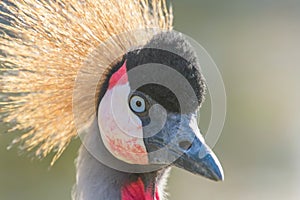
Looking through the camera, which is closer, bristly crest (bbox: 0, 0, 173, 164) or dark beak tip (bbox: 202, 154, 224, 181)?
dark beak tip (bbox: 202, 154, 224, 181)

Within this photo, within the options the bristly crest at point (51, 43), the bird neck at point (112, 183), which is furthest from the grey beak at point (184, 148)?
the bristly crest at point (51, 43)

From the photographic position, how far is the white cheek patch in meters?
1.83

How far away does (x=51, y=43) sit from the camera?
191 cm

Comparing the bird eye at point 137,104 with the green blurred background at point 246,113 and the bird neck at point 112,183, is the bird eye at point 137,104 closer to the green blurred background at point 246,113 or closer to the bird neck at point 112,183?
the bird neck at point 112,183

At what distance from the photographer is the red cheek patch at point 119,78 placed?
5.96 feet

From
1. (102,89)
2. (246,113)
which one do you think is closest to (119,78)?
(102,89)

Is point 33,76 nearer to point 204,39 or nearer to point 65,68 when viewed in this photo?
point 65,68

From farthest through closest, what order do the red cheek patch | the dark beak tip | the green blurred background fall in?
the green blurred background
the red cheek patch
the dark beak tip

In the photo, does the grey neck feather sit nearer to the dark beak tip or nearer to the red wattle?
the red wattle

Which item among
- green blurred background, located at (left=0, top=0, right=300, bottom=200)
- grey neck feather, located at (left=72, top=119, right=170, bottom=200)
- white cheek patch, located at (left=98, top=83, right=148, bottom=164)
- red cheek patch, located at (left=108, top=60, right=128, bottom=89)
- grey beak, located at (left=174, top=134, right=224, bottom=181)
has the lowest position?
grey neck feather, located at (left=72, top=119, right=170, bottom=200)

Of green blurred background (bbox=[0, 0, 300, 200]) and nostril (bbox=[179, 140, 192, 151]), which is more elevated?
green blurred background (bbox=[0, 0, 300, 200])

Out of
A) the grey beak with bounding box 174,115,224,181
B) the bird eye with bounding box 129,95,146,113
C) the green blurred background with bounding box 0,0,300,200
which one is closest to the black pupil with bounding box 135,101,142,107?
the bird eye with bounding box 129,95,146,113

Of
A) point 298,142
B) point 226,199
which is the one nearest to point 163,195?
point 226,199

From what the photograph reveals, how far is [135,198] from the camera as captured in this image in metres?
1.90
